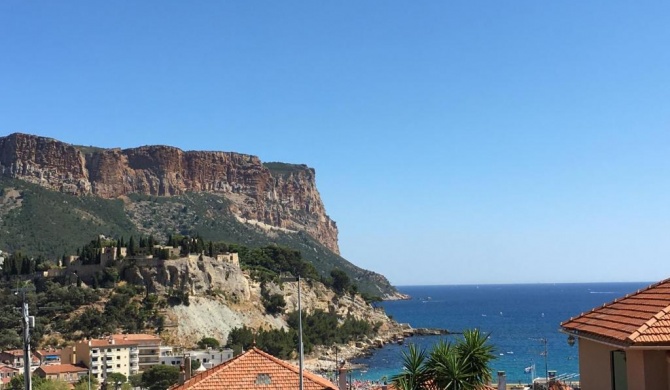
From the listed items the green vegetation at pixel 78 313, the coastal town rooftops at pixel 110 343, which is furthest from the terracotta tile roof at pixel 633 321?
the green vegetation at pixel 78 313

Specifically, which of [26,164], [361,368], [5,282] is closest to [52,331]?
[5,282]

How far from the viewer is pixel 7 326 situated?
91938 mm

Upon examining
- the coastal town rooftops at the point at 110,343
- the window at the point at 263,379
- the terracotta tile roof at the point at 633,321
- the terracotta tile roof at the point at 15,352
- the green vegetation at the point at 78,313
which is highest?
the terracotta tile roof at the point at 633,321

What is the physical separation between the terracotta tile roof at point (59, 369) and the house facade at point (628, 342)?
217 ft

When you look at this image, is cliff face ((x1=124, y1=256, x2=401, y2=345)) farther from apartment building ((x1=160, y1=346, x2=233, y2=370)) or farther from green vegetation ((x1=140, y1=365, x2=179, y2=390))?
green vegetation ((x1=140, y1=365, x2=179, y2=390))

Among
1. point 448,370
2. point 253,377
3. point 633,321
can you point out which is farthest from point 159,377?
point 633,321

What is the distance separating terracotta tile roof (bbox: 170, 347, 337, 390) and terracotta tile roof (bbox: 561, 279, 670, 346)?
1072 cm

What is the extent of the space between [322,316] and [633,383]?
10765cm

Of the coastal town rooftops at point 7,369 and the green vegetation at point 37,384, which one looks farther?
the coastal town rooftops at point 7,369

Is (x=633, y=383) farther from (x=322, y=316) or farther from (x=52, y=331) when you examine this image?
(x=322, y=316)

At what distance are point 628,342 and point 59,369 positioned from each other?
235 feet

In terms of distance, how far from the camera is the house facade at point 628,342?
9.18m

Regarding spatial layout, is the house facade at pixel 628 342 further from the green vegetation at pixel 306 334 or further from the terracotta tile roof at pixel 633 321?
the green vegetation at pixel 306 334

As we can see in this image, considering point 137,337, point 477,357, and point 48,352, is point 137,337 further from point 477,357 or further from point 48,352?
point 477,357
